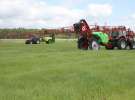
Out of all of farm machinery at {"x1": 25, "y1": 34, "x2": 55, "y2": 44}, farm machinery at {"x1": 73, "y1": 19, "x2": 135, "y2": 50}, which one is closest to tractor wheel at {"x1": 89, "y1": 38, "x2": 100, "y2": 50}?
farm machinery at {"x1": 73, "y1": 19, "x2": 135, "y2": 50}

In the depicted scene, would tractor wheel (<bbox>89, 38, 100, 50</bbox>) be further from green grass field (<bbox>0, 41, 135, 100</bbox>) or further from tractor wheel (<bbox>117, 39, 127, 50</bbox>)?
green grass field (<bbox>0, 41, 135, 100</bbox>)

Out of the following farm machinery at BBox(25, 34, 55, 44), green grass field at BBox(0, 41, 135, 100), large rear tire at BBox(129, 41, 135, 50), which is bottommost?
farm machinery at BBox(25, 34, 55, 44)

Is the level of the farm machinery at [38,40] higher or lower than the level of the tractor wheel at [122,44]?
lower

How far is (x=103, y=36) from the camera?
118ft

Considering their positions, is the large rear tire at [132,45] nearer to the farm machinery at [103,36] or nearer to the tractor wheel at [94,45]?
the farm machinery at [103,36]

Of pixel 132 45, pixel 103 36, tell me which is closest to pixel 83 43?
pixel 103 36

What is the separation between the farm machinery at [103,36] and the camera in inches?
1400

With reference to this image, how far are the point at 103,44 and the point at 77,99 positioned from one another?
24923 millimetres

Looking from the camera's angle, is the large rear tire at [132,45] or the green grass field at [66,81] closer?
the green grass field at [66,81]

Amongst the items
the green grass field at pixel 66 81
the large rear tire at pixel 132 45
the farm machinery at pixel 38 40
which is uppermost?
the green grass field at pixel 66 81

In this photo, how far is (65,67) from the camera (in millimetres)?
17625

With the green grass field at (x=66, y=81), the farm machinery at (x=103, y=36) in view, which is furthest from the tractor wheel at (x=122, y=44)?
the green grass field at (x=66, y=81)

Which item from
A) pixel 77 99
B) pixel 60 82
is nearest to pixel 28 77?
pixel 60 82

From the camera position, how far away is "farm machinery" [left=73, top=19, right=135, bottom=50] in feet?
117
